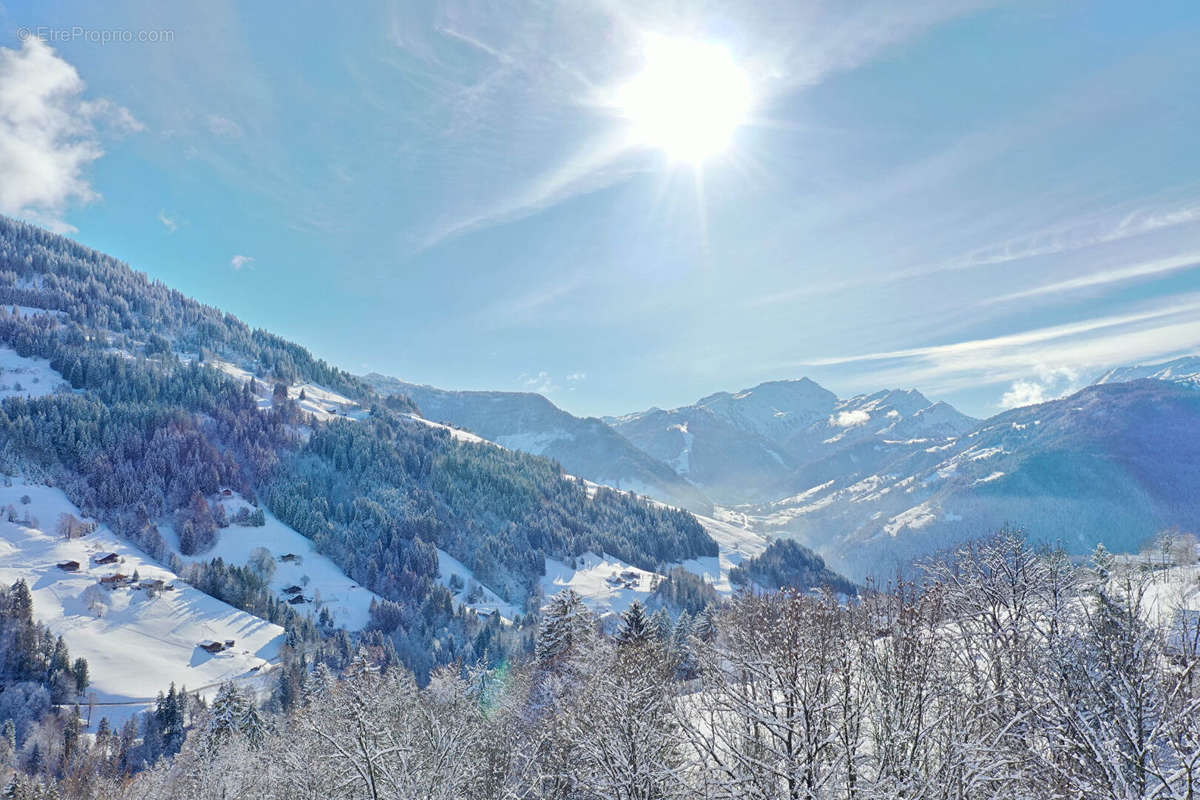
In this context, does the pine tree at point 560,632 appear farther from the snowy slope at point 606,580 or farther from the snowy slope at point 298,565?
the snowy slope at point 606,580

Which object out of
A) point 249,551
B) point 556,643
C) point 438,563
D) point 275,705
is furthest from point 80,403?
point 556,643

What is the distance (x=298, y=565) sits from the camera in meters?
139

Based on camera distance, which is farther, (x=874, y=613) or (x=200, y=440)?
(x=200, y=440)

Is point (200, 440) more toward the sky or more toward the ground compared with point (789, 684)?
more toward the sky

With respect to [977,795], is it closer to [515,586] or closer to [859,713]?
[859,713]

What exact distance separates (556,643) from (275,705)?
7229cm

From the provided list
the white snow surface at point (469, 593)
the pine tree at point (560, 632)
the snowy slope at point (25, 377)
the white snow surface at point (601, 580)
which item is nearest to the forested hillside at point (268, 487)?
the snowy slope at point (25, 377)

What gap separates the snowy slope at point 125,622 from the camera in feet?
274

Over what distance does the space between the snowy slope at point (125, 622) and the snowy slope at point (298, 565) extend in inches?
614

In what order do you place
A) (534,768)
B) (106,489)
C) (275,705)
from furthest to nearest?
(106,489) → (275,705) → (534,768)

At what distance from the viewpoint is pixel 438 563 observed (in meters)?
157

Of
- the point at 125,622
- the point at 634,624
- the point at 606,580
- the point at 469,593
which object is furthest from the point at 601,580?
the point at 634,624

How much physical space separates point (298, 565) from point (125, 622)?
43319mm

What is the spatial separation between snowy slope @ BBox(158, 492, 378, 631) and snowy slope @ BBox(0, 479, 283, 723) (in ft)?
51.2
